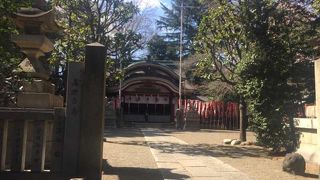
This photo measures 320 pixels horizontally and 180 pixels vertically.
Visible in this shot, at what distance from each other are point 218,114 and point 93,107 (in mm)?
28475

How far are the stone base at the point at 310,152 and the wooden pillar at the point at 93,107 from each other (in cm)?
700

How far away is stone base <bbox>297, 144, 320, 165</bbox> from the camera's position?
1252cm

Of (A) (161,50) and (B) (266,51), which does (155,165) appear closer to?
(B) (266,51)

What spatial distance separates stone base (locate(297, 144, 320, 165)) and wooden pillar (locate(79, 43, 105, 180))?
7.00m

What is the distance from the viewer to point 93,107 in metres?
7.72

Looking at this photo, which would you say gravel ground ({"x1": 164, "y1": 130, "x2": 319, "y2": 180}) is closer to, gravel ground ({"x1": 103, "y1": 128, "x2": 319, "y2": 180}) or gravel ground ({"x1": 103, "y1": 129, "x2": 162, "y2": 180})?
gravel ground ({"x1": 103, "y1": 128, "x2": 319, "y2": 180})

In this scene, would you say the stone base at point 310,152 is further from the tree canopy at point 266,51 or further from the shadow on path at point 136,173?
the shadow on path at point 136,173

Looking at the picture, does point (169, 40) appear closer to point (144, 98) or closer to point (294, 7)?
point (144, 98)

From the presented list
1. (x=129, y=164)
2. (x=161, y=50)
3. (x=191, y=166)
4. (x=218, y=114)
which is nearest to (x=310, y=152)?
(x=191, y=166)

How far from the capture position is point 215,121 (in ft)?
117

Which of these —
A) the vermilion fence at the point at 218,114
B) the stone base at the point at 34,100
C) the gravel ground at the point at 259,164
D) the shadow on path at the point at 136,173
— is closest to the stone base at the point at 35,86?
the stone base at the point at 34,100

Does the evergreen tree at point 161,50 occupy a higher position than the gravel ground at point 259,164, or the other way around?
the evergreen tree at point 161,50

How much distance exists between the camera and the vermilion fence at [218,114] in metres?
35.4

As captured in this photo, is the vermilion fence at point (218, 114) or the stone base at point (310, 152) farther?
the vermilion fence at point (218, 114)
